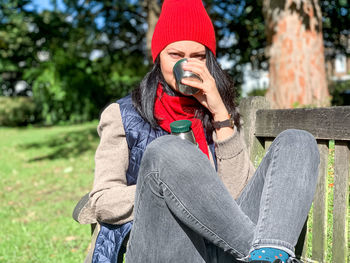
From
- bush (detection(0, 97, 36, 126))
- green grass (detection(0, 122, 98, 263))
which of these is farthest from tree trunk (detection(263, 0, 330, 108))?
bush (detection(0, 97, 36, 126))

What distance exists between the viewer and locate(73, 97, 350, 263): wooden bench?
1660mm

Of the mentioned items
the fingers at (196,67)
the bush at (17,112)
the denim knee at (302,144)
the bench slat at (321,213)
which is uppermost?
the fingers at (196,67)

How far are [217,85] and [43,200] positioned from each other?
13.1ft

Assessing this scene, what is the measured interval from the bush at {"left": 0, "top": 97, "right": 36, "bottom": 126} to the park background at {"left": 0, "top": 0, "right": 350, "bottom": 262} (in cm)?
5

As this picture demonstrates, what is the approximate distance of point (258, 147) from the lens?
226cm

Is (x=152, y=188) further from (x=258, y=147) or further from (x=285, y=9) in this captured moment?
(x=285, y=9)

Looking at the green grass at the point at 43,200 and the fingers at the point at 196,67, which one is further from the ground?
the fingers at the point at 196,67

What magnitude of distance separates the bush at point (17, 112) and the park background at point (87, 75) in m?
0.05

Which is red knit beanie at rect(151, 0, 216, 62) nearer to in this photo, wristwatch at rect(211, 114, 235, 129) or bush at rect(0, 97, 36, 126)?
wristwatch at rect(211, 114, 235, 129)

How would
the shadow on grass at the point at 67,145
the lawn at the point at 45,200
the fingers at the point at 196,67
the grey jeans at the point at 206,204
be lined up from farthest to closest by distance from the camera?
1. the shadow on grass at the point at 67,145
2. the lawn at the point at 45,200
3. the fingers at the point at 196,67
4. the grey jeans at the point at 206,204

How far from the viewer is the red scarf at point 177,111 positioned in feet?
7.09

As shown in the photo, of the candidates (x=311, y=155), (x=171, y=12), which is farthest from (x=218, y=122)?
(x=171, y=12)

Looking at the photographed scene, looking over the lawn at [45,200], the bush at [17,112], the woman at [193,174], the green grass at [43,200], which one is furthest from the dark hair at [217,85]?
the bush at [17,112]

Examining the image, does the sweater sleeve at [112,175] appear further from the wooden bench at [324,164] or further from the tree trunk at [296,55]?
the tree trunk at [296,55]
